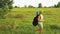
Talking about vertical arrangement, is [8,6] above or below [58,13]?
above

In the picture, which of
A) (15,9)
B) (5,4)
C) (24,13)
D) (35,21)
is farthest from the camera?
(15,9)

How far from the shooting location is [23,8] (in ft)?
176

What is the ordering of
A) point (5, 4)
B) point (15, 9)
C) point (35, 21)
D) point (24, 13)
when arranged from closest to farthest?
point (35, 21), point (5, 4), point (24, 13), point (15, 9)

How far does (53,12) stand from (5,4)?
20018 mm

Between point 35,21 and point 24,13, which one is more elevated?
point 35,21

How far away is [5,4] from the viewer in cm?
2966

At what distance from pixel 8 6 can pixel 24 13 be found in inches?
698

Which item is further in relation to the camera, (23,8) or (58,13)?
(23,8)

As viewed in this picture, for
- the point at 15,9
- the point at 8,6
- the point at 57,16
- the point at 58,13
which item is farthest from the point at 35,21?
the point at 15,9

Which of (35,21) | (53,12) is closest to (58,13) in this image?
(53,12)

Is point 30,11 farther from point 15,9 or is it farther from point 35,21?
point 35,21

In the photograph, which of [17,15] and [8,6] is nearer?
[8,6]

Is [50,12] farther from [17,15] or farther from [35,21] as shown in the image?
[35,21]

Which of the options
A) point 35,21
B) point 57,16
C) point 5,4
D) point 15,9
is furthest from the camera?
point 15,9
